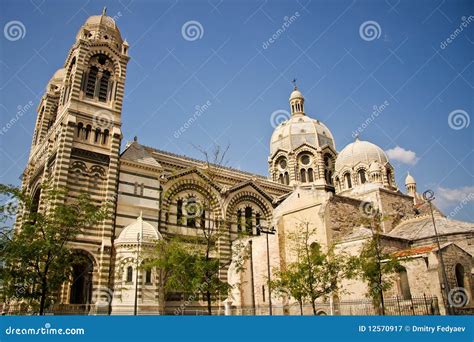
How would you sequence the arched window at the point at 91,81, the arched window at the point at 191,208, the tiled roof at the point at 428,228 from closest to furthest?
the tiled roof at the point at 428,228 < the arched window at the point at 91,81 < the arched window at the point at 191,208

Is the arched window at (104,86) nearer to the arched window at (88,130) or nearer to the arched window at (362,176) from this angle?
the arched window at (88,130)

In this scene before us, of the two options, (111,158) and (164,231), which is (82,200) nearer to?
(111,158)

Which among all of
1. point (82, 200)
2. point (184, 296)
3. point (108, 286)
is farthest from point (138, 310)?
point (82, 200)

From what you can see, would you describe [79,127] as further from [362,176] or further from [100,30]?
[362,176]

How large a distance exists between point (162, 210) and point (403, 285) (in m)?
18.8

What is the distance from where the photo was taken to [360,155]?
42375 mm

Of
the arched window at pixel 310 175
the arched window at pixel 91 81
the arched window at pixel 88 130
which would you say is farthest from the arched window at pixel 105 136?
the arched window at pixel 310 175

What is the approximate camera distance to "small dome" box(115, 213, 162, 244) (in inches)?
1007

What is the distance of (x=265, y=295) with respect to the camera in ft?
101

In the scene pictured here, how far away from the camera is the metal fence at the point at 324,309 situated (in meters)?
20.0

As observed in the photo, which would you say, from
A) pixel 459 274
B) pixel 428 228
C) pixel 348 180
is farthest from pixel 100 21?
pixel 459 274

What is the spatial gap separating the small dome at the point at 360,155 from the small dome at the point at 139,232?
2546cm

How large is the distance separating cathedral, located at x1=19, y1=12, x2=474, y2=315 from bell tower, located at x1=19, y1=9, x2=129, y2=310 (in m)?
0.08

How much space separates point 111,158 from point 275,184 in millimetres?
19589
